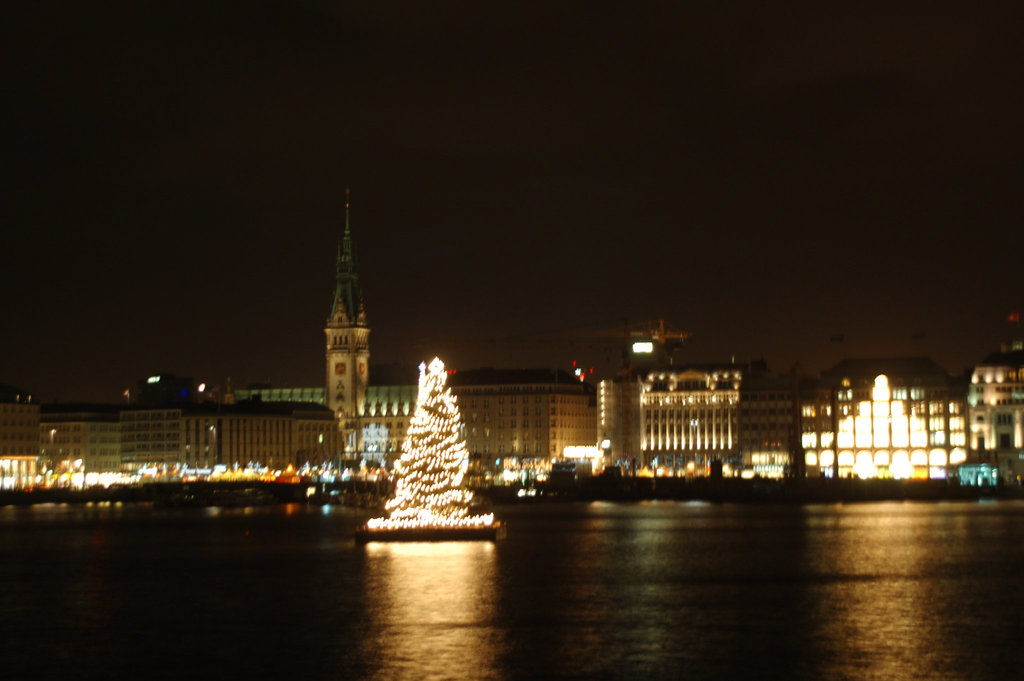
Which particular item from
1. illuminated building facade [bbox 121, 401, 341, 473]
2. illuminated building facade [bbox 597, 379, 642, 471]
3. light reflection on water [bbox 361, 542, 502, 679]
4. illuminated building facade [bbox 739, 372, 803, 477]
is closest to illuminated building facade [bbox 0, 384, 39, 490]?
illuminated building facade [bbox 121, 401, 341, 473]

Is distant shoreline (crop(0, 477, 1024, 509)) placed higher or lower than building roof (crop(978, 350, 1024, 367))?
lower

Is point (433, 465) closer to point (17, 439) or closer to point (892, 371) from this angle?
point (892, 371)

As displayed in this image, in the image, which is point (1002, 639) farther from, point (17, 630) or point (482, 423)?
point (482, 423)

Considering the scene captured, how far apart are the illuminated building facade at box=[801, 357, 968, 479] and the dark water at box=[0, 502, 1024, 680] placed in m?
76.6

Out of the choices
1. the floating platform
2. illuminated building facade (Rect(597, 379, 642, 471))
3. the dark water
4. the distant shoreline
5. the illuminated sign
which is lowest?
the dark water

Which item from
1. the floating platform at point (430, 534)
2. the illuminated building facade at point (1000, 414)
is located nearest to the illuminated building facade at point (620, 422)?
the illuminated building facade at point (1000, 414)

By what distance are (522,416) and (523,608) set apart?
158500mm

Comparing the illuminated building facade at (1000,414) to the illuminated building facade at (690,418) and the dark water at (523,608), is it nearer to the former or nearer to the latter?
the illuminated building facade at (690,418)

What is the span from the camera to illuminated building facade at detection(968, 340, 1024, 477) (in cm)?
14000

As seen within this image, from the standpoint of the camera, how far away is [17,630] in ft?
113

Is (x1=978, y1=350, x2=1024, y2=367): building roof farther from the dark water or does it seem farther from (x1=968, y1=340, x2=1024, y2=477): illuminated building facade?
the dark water

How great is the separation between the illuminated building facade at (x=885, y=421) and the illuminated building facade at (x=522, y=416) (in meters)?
45.9

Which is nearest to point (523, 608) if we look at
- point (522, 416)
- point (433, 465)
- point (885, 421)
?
point (433, 465)

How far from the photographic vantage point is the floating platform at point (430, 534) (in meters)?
54.2
